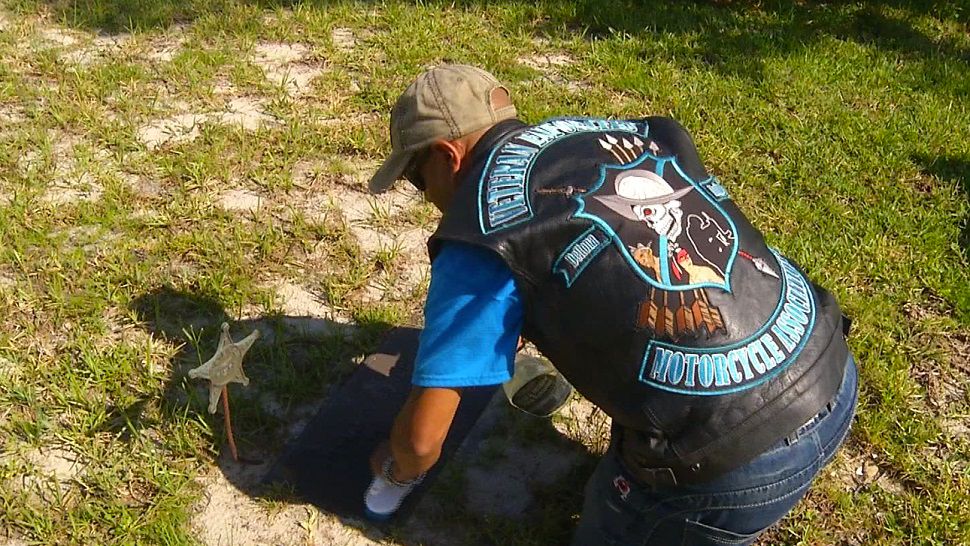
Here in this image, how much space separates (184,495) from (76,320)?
0.88 m

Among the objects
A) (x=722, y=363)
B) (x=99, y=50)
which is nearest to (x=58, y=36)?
(x=99, y=50)

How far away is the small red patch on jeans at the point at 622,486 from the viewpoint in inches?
86.0

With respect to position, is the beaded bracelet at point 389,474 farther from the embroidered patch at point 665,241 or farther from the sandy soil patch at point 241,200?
the sandy soil patch at point 241,200

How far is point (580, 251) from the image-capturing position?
1.92 m

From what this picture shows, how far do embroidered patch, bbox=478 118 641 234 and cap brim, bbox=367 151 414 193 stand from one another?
0.86ft

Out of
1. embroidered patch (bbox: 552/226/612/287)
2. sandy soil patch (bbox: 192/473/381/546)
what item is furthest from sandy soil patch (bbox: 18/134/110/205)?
embroidered patch (bbox: 552/226/612/287)

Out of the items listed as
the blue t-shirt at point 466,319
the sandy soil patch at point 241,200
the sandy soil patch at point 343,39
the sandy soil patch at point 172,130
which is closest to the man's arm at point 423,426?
the blue t-shirt at point 466,319

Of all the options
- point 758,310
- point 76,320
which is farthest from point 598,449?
point 76,320

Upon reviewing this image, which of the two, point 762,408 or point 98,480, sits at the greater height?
point 762,408

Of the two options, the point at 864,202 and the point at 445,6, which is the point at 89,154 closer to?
the point at 445,6

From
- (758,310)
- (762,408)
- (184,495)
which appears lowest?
(184,495)

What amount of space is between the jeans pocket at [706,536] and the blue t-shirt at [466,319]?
0.59 meters

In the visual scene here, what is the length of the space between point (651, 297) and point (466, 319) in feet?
1.25

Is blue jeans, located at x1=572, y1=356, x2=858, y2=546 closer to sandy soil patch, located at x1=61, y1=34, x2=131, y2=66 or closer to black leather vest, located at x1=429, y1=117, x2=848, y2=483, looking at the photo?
black leather vest, located at x1=429, y1=117, x2=848, y2=483
